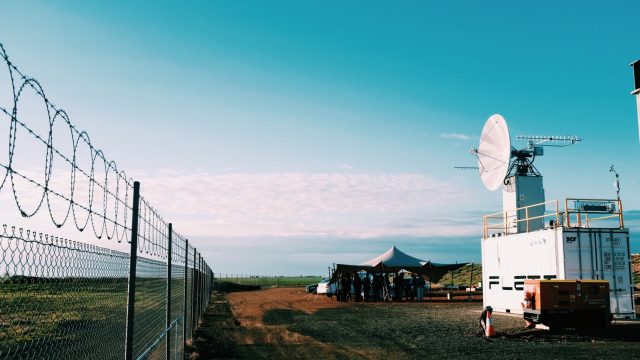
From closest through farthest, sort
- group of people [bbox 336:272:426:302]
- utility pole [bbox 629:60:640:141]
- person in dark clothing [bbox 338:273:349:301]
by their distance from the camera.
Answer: utility pole [bbox 629:60:640:141], group of people [bbox 336:272:426:302], person in dark clothing [bbox 338:273:349:301]

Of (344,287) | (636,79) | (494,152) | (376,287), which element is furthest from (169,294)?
(376,287)

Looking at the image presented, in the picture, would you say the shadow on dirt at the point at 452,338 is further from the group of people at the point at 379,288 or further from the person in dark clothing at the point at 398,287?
the person in dark clothing at the point at 398,287

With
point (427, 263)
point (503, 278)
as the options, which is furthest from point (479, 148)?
point (427, 263)

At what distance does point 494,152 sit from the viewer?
27.9 m

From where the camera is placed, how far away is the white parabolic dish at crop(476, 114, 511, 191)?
26625 millimetres

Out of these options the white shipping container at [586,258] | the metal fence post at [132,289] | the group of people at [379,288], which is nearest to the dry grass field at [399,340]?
the white shipping container at [586,258]

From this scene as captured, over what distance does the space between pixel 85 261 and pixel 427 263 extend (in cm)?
3703

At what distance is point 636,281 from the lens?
1715 inches

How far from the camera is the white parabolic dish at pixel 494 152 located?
2662 centimetres

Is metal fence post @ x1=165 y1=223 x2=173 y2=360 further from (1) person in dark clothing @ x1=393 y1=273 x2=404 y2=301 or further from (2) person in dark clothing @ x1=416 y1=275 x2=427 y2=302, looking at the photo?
(2) person in dark clothing @ x1=416 y1=275 x2=427 y2=302

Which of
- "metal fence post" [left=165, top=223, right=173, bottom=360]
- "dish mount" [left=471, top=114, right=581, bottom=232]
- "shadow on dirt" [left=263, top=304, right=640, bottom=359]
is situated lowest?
"shadow on dirt" [left=263, top=304, right=640, bottom=359]

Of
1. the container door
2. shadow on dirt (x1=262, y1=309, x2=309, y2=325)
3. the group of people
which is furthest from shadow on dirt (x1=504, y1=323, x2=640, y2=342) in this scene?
the group of people

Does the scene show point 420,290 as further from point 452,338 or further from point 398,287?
point 452,338

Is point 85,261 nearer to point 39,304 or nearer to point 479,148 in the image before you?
point 39,304
